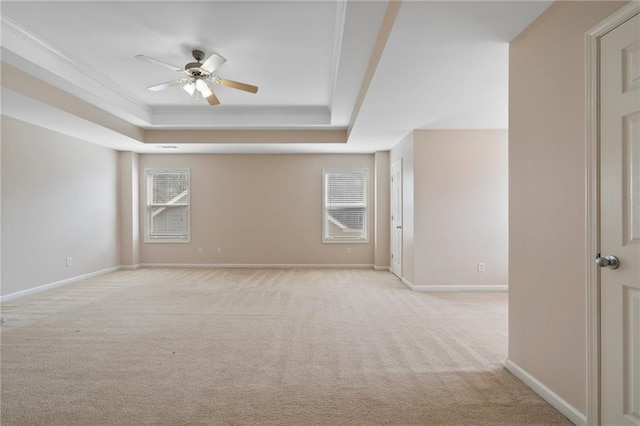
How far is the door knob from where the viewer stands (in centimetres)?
171

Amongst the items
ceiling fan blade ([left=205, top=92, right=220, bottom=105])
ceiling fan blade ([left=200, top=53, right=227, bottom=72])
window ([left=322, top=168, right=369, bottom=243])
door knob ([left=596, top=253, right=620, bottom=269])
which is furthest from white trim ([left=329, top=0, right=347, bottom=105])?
window ([left=322, top=168, right=369, bottom=243])

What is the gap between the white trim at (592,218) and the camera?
1808 mm

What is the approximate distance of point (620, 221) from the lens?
170 centimetres

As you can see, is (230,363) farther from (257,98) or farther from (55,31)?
(257,98)

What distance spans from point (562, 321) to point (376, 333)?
172cm

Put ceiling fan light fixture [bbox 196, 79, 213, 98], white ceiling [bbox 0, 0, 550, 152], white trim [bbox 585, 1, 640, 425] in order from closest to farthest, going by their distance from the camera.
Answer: white trim [bbox 585, 1, 640, 425] → white ceiling [bbox 0, 0, 550, 152] → ceiling fan light fixture [bbox 196, 79, 213, 98]

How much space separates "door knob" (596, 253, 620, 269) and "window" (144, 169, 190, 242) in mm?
7227

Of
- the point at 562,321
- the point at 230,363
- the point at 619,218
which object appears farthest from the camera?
the point at 230,363

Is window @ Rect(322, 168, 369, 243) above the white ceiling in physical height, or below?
below

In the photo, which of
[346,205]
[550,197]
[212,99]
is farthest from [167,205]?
[550,197]

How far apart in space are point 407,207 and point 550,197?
145 inches

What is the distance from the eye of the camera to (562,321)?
6.75ft

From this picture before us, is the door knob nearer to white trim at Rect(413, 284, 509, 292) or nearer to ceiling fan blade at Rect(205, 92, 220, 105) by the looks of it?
white trim at Rect(413, 284, 509, 292)

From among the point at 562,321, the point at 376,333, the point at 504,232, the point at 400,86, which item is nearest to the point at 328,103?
the point at 400,86
